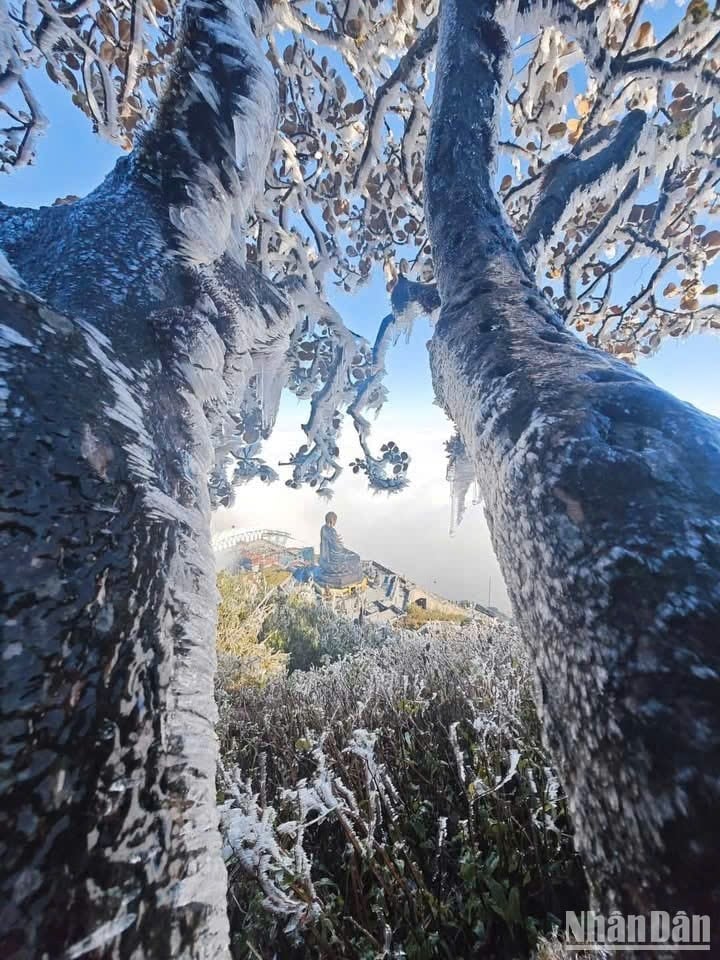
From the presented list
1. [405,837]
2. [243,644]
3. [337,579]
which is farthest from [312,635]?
[337,579]

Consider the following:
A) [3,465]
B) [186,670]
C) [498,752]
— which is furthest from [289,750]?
[3,465]

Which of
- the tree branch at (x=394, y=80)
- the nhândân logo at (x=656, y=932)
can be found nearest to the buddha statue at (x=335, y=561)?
the tree branch at (x=394, y=80)

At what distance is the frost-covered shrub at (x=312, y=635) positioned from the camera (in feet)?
25.9

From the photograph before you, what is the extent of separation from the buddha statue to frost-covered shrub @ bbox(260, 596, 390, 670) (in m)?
8.20

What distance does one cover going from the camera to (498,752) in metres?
2.31

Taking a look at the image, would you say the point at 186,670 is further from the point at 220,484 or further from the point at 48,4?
the point at 220,484

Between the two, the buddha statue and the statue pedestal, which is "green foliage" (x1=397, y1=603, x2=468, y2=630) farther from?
the buddha statue

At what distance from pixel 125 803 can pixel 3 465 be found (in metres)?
0.40

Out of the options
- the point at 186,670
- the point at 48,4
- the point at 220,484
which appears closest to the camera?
the point at 186,670

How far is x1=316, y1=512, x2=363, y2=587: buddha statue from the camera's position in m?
18.3

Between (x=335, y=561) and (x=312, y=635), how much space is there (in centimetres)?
1063

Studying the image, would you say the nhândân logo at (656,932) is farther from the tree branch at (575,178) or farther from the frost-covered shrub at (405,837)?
the tree branch at (575,178)

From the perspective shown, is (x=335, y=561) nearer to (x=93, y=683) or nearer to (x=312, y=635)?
(x=312, y=635)

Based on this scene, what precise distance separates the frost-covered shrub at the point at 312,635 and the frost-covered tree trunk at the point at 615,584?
7.11 m
